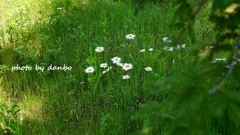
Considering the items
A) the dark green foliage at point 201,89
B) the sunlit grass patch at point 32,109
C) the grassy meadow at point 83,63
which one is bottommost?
the sunlit grass patch at point 32,109

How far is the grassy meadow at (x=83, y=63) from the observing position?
2332 mm

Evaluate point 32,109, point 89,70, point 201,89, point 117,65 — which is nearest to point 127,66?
point 117,65

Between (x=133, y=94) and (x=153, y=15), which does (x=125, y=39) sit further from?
(x=133, y=94)

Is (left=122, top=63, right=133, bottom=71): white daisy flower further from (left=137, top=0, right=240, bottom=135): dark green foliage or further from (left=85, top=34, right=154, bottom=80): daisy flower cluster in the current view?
(left=137, top=0, right=240, bottom=135): dark green foliage

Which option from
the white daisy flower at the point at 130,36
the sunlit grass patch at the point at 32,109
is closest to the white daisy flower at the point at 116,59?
the white daisy flower at the point at 130,36

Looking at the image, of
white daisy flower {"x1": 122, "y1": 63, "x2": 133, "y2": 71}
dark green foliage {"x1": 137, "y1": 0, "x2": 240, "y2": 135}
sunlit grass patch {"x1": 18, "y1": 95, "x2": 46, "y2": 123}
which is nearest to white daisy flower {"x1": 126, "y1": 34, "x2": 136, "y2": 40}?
white daisy flower {"x1": 122, "y1": 63, "x2": 133, "y2": 71}

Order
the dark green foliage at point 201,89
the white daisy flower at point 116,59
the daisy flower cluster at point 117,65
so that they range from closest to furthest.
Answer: the dark green foliage at point 201,89, the daisy flower cluster at point 117,65, the white daisy flower at point 116,59

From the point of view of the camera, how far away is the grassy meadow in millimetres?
2332

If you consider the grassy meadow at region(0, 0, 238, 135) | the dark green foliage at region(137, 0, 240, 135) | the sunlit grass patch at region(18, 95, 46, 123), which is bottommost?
the sunlit grass patch at region(18, 95, 46, 123)

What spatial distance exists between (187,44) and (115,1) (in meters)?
1.36

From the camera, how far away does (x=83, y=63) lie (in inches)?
112

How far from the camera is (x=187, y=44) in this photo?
312 cm

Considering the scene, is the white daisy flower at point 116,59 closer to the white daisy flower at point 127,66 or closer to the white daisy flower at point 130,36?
the white daisy flower at point 127,66

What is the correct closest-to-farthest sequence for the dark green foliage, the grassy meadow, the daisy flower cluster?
the dark green foliage < the grassy meadow < the daisy flower cluster
